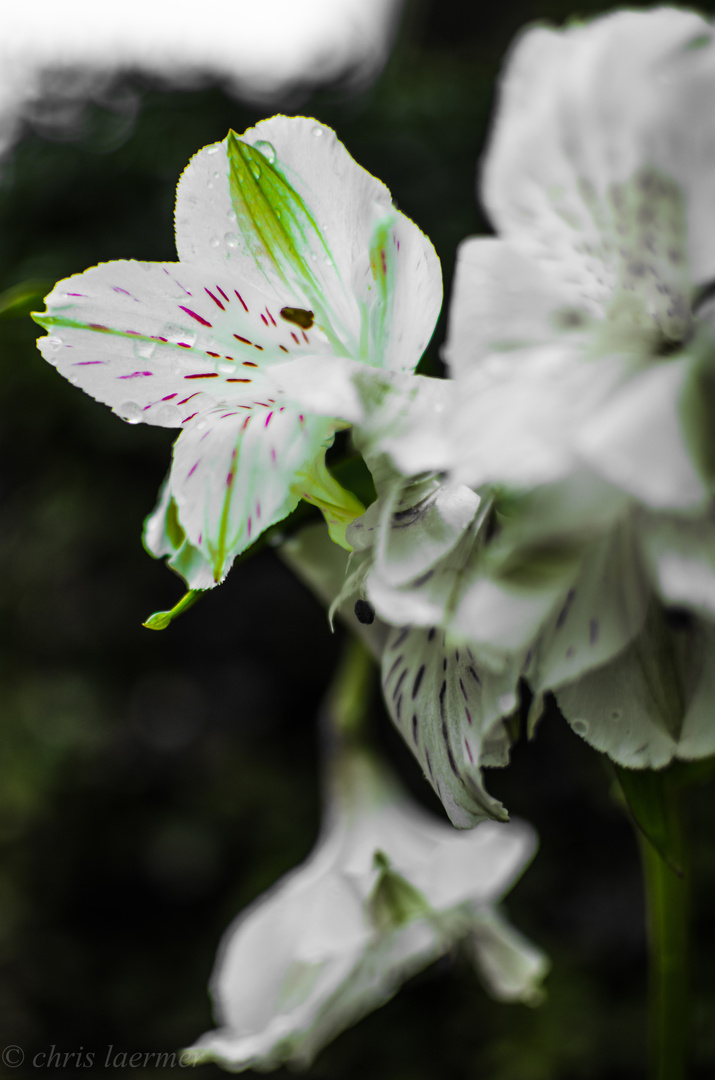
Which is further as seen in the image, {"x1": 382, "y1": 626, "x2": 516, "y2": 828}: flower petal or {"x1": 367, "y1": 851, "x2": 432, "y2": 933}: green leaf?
{"x1": 367, "y1": 851, "x2": 432, "y2": 933}: green leaf

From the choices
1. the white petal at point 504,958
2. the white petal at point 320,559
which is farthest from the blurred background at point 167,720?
the white petal at point 320,559

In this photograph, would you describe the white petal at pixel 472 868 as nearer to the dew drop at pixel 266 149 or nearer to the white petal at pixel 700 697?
the white petal at pixel 700 697

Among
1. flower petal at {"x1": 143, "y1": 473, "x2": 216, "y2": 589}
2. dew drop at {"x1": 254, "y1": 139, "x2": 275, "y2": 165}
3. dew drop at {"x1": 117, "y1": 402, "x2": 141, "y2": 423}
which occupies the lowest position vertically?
flower petal at {"x1": 143, "y1": 473, "x2": 216, "y2": 589}

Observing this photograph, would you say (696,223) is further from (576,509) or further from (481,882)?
(481,882)

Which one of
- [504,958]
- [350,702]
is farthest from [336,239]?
[504,958]

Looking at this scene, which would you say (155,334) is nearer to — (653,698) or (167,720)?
(653,698)

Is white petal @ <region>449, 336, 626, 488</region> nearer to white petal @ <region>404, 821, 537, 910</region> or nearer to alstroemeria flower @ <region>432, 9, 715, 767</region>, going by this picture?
alstroemeria flower @ <region>432, 9, 715, 767</region>

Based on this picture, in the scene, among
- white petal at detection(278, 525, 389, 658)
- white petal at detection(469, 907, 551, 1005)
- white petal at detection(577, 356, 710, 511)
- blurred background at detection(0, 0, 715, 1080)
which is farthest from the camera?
blurred background at detection(0, 0, 715, 1080)

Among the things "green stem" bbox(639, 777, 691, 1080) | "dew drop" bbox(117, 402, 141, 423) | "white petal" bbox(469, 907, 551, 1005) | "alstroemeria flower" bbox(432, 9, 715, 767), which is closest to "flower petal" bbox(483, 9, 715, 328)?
"alstroemeria flower" bbox(432, 9, 715, 767)
